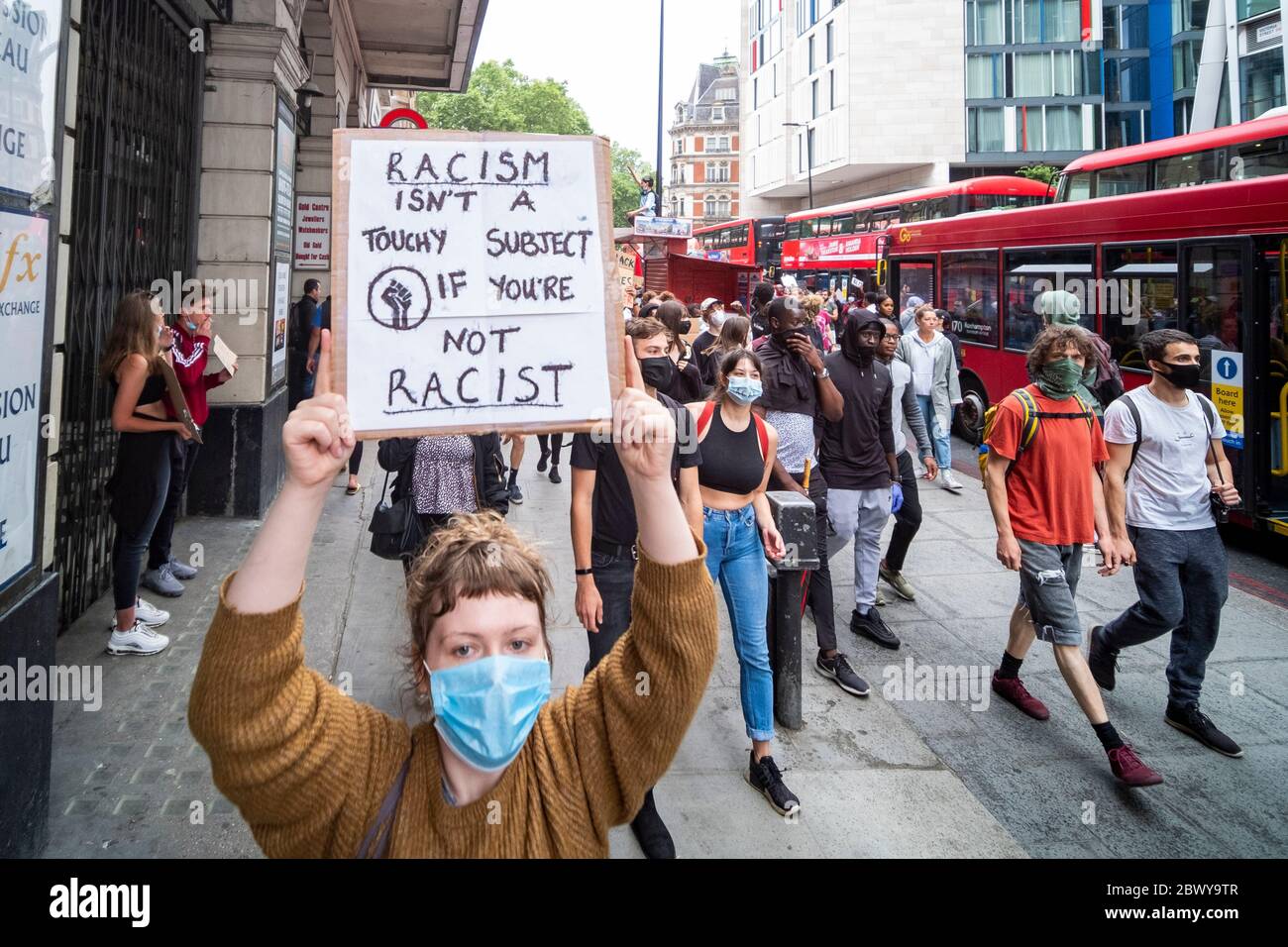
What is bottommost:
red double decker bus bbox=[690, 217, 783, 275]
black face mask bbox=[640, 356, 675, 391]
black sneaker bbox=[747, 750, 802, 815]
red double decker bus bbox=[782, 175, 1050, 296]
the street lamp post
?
black sneaker bbox=[747, 750, 802, 815]

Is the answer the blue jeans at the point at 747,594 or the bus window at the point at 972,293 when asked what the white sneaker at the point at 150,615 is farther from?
the bus window at the point at 972,293

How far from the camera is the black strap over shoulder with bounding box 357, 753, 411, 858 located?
1758 millimetres

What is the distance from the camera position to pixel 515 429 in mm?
2092

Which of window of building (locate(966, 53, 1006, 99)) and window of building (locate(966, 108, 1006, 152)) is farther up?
window of building (locate(966, 53, 1006, 99))

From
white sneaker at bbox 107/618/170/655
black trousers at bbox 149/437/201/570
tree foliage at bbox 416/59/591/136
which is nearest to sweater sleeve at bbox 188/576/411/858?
white sneaker at bbox 107/618/170/655

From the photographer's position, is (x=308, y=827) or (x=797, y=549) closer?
(x=308, y=827)

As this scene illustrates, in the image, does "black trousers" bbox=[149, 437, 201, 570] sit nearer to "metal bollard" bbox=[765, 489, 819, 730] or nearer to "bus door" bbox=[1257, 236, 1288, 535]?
"metal bollard" bbox=[765, 489, 819, 730]

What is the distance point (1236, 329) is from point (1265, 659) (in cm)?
446

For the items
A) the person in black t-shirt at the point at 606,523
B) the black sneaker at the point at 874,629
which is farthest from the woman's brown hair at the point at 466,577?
the black sneaker at the point at 874,629

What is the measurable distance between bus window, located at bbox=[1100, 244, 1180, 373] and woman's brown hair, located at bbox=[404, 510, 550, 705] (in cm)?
1023

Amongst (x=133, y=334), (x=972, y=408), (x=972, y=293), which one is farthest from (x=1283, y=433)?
(x=133, y=334)

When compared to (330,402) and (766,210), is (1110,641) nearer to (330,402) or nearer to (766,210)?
(330,402)
